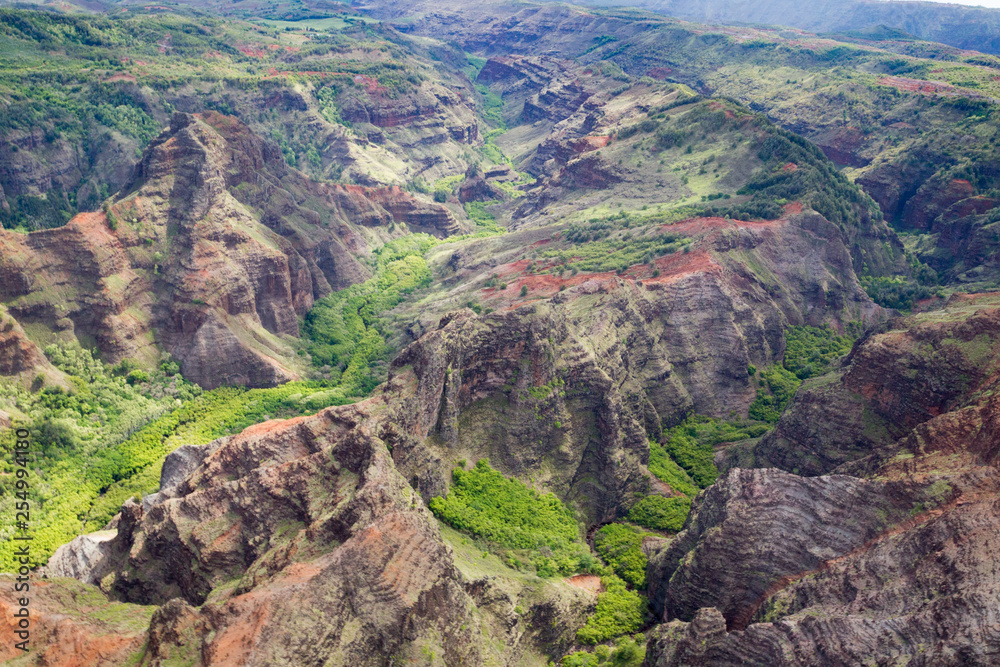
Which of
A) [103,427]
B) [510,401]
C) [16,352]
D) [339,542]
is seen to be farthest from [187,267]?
[339,542]

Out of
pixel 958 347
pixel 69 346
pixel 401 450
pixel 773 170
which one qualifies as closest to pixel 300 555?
A: pixel 401 450

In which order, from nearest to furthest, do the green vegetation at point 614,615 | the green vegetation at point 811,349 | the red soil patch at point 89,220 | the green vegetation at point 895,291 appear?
the green vegetation at point 614,615
the red soil patch at point 89,220
the green vegetation at point 811,349
the green vegetation at point 895,291

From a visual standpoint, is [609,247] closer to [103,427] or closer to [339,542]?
[103,427]

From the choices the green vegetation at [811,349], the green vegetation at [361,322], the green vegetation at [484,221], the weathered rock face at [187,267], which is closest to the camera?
the weathered rock face at [187,267]

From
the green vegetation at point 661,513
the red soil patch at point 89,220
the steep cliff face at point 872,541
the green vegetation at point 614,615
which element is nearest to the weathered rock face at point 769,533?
the steep cliff face at point 872,541

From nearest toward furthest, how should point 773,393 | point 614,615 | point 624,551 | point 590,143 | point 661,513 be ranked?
point 614,615, point 624,551, point 661,513, point 773,393, point 590,143

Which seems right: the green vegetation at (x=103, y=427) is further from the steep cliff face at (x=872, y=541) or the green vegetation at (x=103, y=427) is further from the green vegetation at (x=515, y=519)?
the steep cliff face at (x=872, y=541)
